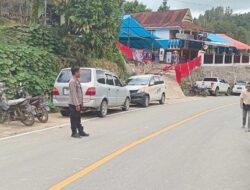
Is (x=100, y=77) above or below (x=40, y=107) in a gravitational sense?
above

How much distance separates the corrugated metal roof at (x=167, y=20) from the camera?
179ft

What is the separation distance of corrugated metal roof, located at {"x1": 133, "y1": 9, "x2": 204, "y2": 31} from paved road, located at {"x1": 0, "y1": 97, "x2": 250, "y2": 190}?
134ft

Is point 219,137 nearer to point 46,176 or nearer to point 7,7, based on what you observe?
point 46,176

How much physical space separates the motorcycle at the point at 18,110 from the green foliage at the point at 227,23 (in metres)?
65.9

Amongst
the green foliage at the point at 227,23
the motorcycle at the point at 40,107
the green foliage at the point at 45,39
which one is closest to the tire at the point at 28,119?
the motorcycle at the point at 40,107

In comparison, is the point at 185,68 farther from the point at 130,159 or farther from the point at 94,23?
the point at 130,159

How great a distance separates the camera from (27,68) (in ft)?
64.2

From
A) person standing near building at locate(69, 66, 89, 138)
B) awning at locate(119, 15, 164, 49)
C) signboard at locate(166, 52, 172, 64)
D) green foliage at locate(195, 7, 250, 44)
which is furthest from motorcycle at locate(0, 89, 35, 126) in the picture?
green foliage at locate(195, 7, 250, 44)

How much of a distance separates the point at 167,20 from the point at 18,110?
43984mm

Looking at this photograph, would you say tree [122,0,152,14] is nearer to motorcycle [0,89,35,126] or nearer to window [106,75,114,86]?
window [106,75,114,86]

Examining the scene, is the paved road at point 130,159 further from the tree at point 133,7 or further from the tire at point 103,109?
the tree at point 133,7

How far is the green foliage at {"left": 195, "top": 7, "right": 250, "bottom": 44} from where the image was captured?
311ft

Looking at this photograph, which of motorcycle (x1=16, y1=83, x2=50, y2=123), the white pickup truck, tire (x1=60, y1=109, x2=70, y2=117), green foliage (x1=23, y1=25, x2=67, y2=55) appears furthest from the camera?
the white pickup truck

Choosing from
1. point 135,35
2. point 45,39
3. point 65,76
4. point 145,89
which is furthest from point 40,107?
point 135,35
